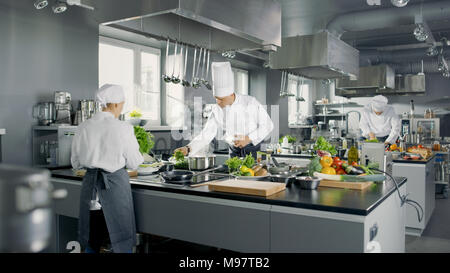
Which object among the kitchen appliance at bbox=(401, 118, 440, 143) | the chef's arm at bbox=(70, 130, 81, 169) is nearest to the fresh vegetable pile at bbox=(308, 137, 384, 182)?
the chef's arm at bbox=(70, 130, 81, 169)

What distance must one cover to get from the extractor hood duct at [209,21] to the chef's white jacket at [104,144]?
0.75 metres

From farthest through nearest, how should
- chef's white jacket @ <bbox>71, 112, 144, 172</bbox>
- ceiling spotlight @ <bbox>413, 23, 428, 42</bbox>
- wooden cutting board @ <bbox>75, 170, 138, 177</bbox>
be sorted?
ceiling spotlight @ <bbox>413, 23, 428, 42</bbox> < wooden cutting board @ <bbox>75, 170, 138, 177</bbox> < chef's white jacket @ <bbox>71, 112, 144, 172</bbox>

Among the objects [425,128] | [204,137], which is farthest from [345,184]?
[425,128]

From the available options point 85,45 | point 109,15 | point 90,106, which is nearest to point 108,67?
point 85,45

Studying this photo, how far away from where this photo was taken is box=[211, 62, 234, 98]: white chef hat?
12.1 ft

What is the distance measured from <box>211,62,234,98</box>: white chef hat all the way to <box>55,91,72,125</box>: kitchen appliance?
1.77m

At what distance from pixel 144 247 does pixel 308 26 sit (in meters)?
4.57

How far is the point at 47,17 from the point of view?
168 inches

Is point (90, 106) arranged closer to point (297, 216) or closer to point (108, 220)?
point (108, 220)

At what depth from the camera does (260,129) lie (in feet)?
12.4

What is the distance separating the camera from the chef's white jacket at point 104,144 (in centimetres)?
223

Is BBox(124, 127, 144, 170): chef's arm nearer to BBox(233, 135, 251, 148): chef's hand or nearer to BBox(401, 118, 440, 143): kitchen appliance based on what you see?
BBox(233, 135, 251, 148): chef's hand

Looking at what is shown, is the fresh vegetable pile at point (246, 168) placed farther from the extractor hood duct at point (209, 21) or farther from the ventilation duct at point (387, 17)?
the ventilation duct at point (387, 17)
